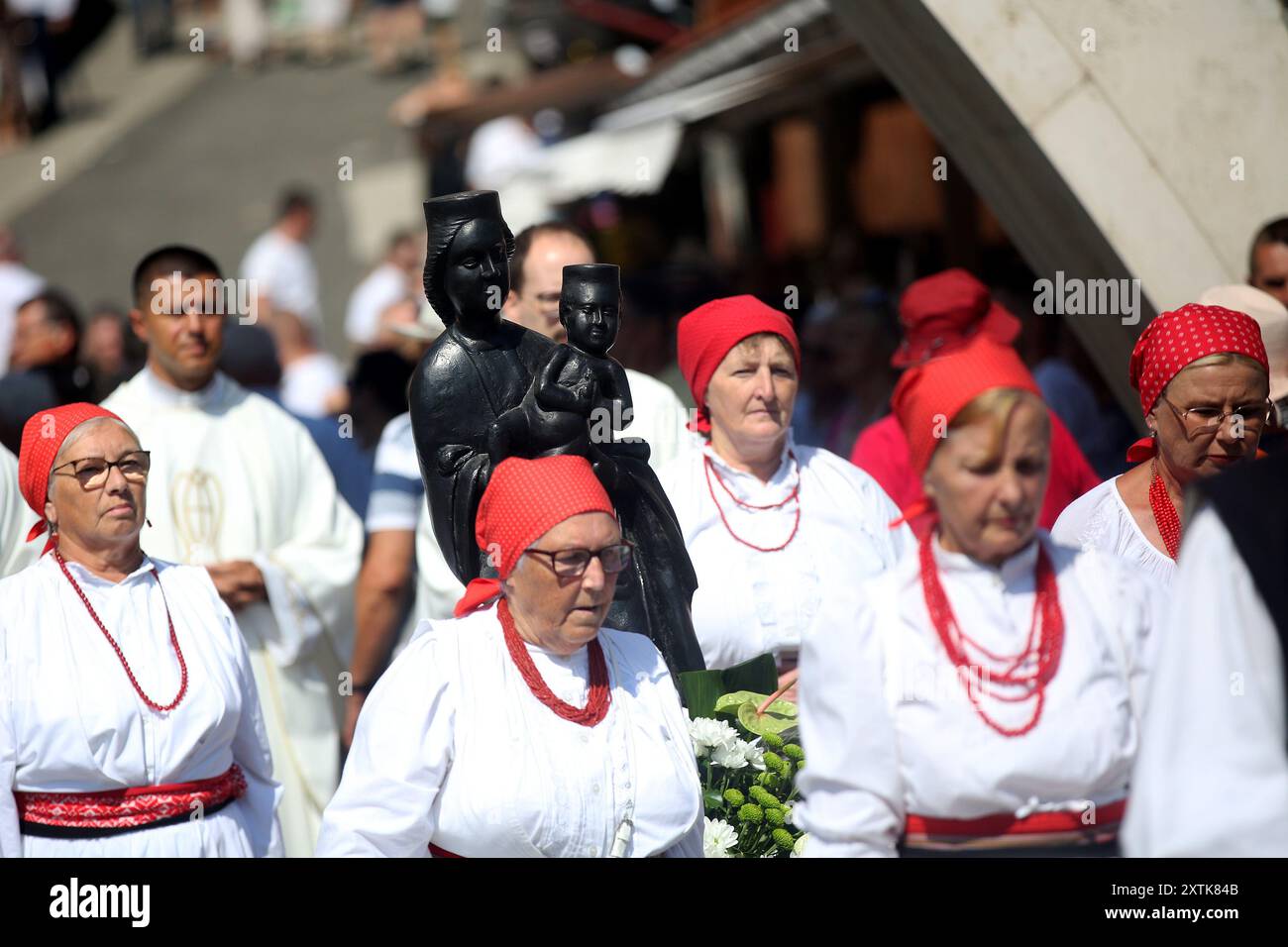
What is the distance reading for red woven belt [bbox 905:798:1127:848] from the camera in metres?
3.20

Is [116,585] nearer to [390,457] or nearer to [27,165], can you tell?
[390,457]

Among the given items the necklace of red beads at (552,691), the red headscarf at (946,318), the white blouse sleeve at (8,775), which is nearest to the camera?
the necklace of red beads at (552,691)

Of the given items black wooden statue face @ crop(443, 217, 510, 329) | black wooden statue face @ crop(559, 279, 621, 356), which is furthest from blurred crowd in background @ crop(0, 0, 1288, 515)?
black wooden statue face @ crop(559, 279, 621, 356)

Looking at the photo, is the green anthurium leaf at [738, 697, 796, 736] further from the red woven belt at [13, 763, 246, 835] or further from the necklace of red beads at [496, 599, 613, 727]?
the red woven belt at [13, 763, 246, 835]

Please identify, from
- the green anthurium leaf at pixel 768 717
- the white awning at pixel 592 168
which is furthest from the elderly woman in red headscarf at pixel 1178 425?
the white awning at pixel 592 168

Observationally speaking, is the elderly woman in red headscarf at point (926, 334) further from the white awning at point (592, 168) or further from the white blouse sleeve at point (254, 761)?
the white awning at point (592, 168)

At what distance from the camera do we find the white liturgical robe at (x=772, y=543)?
4.89 metres

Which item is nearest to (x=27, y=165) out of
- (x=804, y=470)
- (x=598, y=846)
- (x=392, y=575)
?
(x=392, y=575)

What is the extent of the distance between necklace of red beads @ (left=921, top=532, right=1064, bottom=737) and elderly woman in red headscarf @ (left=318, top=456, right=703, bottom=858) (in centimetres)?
72

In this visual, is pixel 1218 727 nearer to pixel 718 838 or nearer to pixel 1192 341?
pixel 718 838

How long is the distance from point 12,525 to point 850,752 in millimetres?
3562

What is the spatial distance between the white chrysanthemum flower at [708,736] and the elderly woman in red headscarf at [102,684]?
127 centimetres
